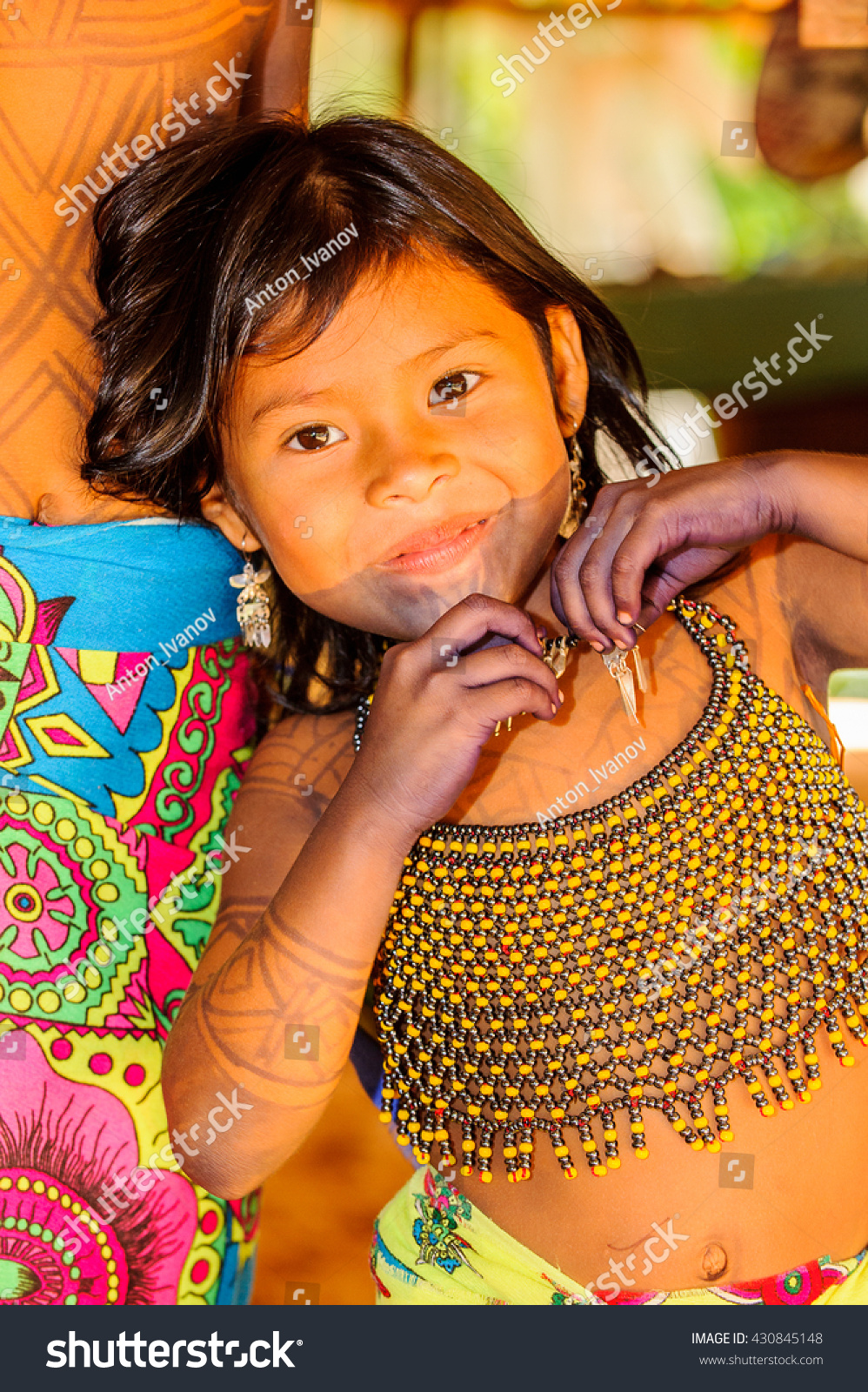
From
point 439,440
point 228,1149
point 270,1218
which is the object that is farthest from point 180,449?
point 270,1218

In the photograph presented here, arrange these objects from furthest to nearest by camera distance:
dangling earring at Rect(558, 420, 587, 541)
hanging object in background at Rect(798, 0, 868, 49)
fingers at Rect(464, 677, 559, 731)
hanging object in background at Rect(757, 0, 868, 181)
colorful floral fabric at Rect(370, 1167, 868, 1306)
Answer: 1. hanging object in background at Rect(757, 0, 868, 181)
2. hanging object in background at Rect(798, 0, 868, 49)
3. dangling earring at Rect(558, 420, 587, 541)
4. colorful floral fabric at Rect(370, 1167, 868, 1306)
5. fingers at Rect(464, 677, 559, 731)

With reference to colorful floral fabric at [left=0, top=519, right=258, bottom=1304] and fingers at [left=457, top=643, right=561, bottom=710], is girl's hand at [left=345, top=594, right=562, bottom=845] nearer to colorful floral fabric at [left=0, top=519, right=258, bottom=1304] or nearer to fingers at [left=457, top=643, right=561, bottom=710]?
fingers at [left=457, top=643, right=561, bottom=710]

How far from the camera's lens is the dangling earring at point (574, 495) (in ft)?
3.82

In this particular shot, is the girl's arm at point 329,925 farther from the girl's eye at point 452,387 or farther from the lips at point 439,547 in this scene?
the girl's eye at point 452,387

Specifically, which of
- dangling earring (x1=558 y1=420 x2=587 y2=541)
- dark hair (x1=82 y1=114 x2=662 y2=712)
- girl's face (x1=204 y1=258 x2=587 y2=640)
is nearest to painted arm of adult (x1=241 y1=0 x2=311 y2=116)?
dark hair (x1=82 y1=114 x2=662 y2=712)

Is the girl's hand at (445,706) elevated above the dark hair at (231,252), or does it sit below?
below

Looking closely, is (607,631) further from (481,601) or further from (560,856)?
(560,856)

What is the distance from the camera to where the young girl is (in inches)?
39.1

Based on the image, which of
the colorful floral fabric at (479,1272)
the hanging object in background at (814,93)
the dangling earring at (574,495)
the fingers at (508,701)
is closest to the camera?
the fingers at (508,701)

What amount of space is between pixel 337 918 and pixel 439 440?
1.35 ft

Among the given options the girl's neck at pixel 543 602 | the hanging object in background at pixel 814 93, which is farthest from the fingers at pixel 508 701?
the hanging object in background at pixel 814 93

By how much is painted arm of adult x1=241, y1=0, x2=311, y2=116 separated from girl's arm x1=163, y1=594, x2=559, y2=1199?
0.64 m

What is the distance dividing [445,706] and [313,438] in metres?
0.28

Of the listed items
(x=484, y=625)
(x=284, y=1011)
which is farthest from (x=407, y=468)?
(x=284, y=1011)
